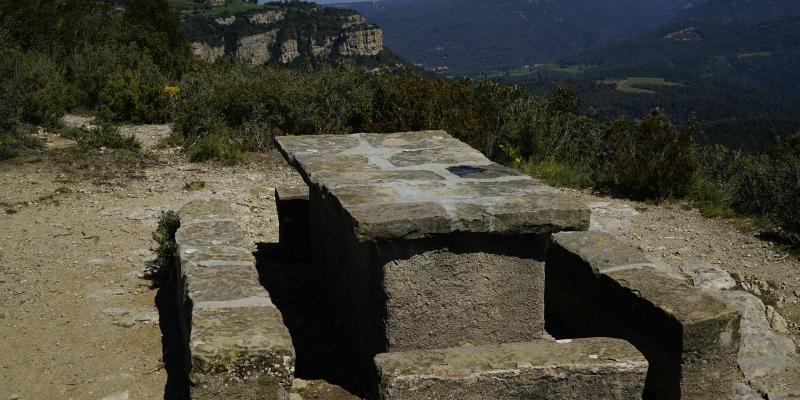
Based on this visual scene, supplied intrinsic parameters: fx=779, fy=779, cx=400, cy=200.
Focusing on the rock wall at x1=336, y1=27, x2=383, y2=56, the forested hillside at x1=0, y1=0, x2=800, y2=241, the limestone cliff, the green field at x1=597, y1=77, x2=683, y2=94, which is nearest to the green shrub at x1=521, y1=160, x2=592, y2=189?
the forested hillside at x1=0, y1=0, x2=800, y2=241

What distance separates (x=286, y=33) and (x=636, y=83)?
89.0 meters

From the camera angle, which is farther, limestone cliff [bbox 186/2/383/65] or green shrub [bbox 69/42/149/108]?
limestone cliff [bbox 186/2/383/65]

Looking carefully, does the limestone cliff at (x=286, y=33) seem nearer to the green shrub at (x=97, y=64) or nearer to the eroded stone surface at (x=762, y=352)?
the green shrub at (x=97, y=64)

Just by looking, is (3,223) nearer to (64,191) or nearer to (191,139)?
(64,191)

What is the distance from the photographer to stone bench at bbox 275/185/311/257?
6410 mm

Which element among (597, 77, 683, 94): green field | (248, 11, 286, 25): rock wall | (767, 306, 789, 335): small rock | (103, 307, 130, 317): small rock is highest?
(103, 307, 130, 317): small rock

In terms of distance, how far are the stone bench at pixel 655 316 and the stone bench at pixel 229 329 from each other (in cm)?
190

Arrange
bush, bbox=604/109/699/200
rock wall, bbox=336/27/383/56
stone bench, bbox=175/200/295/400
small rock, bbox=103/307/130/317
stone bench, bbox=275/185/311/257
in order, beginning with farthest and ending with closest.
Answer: rock wall, bbox=336/27/383/56 < bush, bbox=604/109/699/200 < stone bench, bbox=275/185/311/257 < small rock, bbox=103/307/130/317 < stone bench, bbox=175/200/295/400

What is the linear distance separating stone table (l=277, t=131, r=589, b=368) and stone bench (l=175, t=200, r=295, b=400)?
59 cm

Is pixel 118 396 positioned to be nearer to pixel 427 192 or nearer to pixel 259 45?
pixel 427 192

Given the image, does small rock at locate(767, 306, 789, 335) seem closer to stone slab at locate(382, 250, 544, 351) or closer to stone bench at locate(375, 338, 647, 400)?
stone slab at locate(382, 250, 544, 351)

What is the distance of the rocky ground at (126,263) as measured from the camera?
177 inches

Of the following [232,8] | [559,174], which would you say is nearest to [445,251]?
[559,174]

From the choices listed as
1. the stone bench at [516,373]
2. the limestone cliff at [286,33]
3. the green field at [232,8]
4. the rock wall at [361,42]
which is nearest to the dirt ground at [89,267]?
the stone bench at [516,373]
